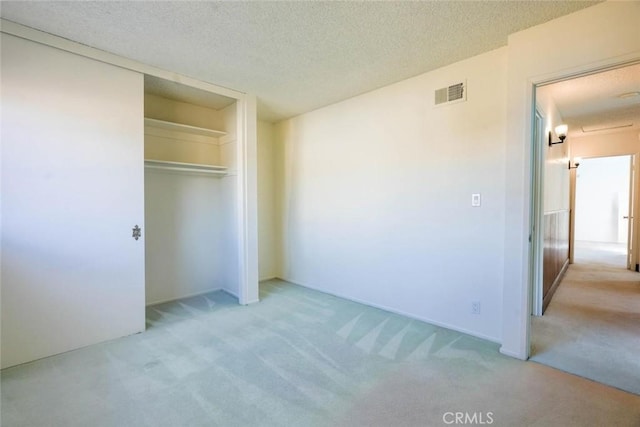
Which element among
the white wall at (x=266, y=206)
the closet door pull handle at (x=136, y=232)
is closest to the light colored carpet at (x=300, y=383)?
the closet door pull handle at (x=136, y=232)

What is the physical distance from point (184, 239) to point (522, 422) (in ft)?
12.9

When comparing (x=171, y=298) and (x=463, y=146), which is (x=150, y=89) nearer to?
(x=171, y=298)

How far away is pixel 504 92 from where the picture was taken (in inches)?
104

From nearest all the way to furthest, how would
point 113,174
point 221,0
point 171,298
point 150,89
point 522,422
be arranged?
point 522,422
point 221,0
point 113,174
point 150,89
point 171,298

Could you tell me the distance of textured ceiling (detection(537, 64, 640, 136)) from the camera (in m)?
3.31

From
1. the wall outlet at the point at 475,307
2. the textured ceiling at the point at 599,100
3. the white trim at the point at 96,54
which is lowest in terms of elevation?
the wall outlet at the point at 475,307

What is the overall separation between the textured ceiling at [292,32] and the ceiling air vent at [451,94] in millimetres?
243

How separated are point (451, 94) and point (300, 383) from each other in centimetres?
292

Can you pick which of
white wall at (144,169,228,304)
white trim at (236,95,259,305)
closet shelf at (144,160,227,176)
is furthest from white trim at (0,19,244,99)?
white wall at (144,169,228,304)

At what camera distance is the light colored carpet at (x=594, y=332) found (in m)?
2.28

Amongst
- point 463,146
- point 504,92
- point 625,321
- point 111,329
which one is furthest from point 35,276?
point 625,321

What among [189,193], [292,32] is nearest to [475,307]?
[292,32]

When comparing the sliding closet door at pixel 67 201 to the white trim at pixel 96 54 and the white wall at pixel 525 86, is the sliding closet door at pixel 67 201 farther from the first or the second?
the white wall at pixel 525 86

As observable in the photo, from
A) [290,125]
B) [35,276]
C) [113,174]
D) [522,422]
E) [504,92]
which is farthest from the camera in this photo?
[290,125]
